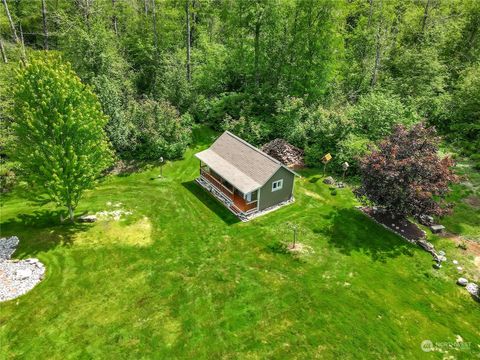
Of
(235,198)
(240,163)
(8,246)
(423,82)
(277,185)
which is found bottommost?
(8,246)

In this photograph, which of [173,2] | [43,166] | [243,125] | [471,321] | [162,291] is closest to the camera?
[471,321]

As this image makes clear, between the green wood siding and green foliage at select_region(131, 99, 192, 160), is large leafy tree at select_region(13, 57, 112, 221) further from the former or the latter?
the green wood siding

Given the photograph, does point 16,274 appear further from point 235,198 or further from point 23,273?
point 235,198

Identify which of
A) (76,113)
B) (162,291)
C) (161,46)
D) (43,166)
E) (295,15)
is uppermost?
(295,15)

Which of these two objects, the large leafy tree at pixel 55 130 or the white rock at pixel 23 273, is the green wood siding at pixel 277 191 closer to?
the large leafy tree at pixel 55 130

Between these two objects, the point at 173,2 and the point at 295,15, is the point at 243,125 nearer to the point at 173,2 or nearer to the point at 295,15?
the point at 295,15

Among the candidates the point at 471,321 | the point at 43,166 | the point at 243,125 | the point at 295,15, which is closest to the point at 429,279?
the point at 471,321

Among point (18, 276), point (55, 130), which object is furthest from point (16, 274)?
point (55, 130)
